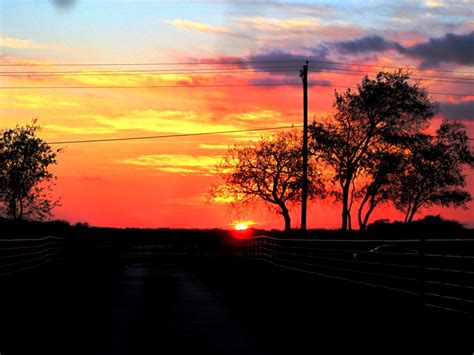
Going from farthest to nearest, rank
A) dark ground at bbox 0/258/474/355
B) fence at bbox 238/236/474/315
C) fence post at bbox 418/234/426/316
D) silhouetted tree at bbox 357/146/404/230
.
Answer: silhouetted tree at bbox 357/146/404/230
fence post at bbox 418/234/426/316
dark ground at bbox 0/258/474/355
fence at bbox 238/236/474/315

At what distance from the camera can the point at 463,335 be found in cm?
991

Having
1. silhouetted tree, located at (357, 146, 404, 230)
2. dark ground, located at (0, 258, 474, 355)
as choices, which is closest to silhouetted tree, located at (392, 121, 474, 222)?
silhouetted tree, located at (357, 146, 404, 230)

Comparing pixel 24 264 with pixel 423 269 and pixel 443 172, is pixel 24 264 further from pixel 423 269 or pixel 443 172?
pixel 443 172

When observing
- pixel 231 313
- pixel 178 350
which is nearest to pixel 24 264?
pixel 231 313

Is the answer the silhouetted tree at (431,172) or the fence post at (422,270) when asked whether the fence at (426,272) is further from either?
the silhouetted tree at (431,172)

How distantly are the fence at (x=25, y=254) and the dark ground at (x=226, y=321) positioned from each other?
529 millimetres

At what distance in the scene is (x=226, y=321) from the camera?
15328 mm

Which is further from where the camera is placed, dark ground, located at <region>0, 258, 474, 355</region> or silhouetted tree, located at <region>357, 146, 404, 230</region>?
silhouetted tree, located at <region>357, 146, 404, 230</region>

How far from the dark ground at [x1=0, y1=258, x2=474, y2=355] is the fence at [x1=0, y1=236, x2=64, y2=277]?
529 mm

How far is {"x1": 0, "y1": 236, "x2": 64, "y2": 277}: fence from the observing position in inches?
816

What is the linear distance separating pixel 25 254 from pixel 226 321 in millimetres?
9847

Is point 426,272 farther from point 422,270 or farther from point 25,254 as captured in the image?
point 25,254

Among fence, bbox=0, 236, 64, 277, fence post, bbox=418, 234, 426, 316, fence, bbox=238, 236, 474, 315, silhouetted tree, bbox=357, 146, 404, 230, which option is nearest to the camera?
fence, bbox=238, 236, 474, 315

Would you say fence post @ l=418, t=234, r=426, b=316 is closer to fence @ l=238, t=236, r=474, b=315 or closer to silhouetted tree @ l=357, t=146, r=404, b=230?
fence @ l=238, t=236, r=474, b=315
